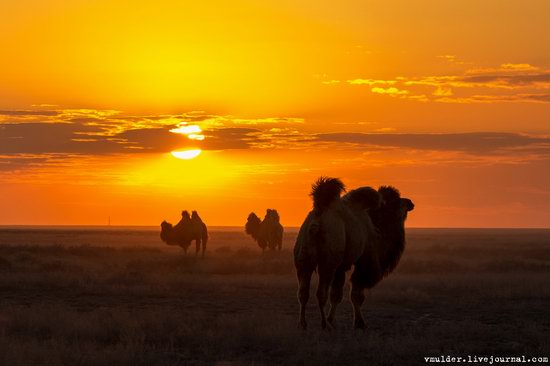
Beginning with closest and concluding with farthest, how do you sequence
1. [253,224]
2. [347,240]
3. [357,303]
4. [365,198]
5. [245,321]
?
1. [245,321]
2. [347,240]
3. [357,303]
4. [365,198]
5. [253,224]

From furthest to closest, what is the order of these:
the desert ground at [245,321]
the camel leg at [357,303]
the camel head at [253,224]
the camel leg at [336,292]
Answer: the camel head at [253,224] < the camel leg at [357,303] < the camel leg at [336,292] < the desert ground at [245,321]

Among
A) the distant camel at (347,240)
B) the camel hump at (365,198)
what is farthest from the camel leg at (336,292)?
the camel hump at (365,198)

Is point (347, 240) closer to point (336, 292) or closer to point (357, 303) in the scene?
point (336, 292)

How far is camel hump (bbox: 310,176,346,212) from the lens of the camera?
14477mm

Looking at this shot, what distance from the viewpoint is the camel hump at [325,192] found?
14477mm

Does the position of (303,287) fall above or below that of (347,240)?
below

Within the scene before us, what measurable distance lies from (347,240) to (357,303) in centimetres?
134

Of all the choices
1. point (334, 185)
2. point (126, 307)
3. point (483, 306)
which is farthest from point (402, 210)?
point (126, 307)

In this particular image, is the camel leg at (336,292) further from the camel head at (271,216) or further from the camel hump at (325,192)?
the camel head at (271,216)

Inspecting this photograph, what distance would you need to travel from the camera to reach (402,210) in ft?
55.9

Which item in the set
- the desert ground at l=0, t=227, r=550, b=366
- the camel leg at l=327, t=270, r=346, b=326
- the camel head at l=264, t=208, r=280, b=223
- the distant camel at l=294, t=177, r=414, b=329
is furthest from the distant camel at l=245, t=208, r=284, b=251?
the camel leg at l=327, t=270, r=346, b=326

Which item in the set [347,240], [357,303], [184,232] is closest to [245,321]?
[357,303]

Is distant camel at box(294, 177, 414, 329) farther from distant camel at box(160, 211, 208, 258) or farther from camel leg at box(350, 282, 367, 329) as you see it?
distant camel at box(160, 211, 208, 258)

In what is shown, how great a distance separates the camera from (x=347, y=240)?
1484cm
